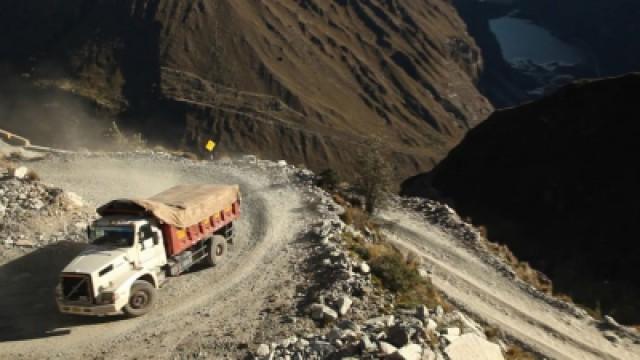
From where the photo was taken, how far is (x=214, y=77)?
141 metres

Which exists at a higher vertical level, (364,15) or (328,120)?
(364,15)

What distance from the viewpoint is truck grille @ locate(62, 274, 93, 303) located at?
16.9 metres

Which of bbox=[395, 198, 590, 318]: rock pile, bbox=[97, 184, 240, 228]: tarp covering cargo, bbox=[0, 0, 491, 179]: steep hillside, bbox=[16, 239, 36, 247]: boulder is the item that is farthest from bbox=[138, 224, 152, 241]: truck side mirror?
bbox=[0, 0, 491, 179]: steep hillside

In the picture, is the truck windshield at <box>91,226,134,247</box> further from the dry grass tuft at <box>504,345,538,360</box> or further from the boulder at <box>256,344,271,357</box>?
the dry grass tuft at <box>504,345,538,360</box>

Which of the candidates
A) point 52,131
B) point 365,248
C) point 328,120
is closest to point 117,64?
point 52,131

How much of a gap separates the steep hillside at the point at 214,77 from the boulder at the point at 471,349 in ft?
365

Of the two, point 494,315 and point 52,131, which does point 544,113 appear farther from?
Answer: point 52,131

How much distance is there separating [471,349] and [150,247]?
950 centimetres

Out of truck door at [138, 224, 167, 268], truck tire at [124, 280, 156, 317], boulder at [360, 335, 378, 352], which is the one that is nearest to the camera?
boulder at [360, 335, 378, 352]

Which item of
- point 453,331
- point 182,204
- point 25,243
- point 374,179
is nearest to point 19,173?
point 25,243

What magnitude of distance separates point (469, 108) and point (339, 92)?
177 feet

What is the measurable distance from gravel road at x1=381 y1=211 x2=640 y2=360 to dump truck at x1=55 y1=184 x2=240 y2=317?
9.34m

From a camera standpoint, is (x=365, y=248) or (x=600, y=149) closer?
(x=365, y=248)

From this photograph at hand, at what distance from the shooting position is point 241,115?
438 feet
